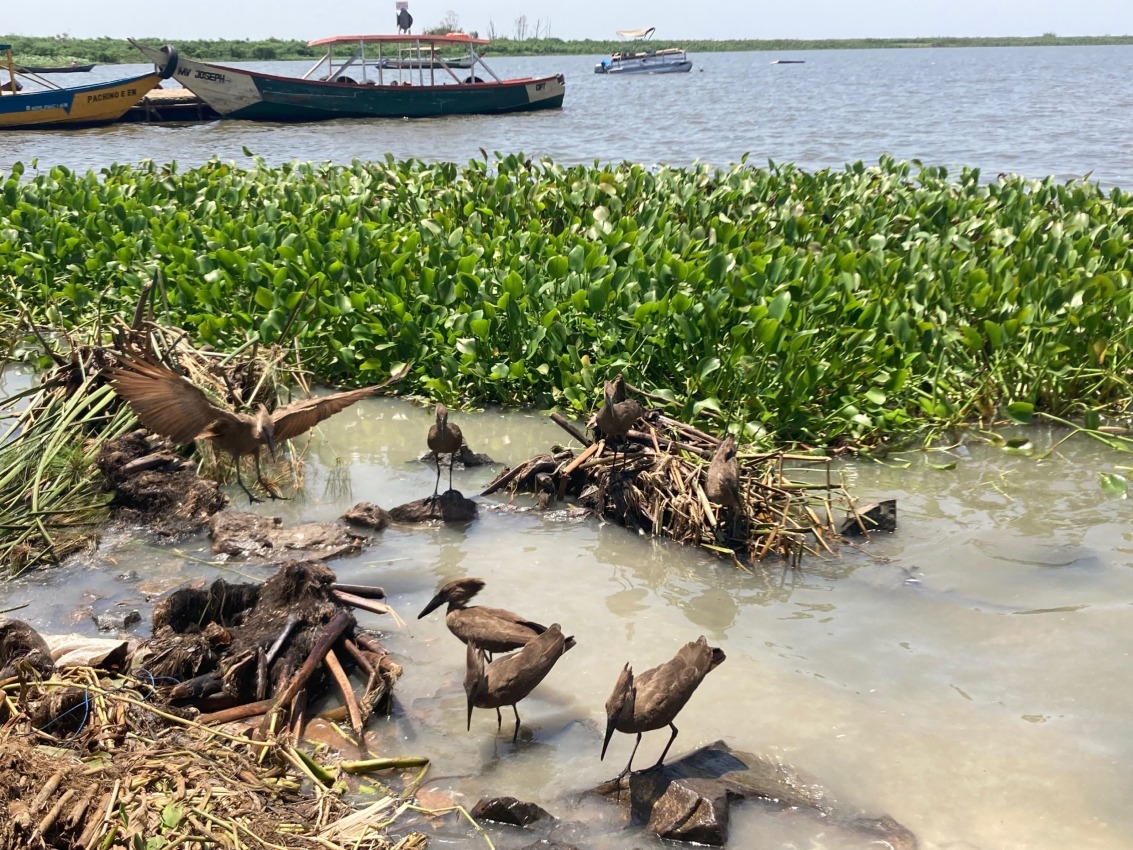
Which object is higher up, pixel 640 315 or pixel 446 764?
pixel 640 315

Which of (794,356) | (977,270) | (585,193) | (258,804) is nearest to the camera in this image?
(258,804)

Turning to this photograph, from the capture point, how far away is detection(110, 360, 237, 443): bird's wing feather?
348 centimetres

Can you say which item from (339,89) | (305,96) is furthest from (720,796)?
(305,96)

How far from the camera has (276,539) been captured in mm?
4262

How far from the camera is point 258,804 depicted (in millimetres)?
2508

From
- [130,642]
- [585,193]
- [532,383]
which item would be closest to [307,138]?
[585,193]

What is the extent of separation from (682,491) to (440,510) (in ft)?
3.31

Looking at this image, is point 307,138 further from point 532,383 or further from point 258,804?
point 258,804

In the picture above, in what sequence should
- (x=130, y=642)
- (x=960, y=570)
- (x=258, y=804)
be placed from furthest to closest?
1. (x=960, y=570)
2. (x=130, y=642)
3. (x=258, y=804)

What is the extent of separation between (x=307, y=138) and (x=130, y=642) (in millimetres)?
23139

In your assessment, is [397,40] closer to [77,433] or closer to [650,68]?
[77,433]

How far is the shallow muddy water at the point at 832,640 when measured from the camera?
2.80 meters

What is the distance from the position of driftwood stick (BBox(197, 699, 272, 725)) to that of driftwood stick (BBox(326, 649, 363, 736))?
20cm

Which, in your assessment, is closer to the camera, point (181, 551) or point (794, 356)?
point (181, 551)
